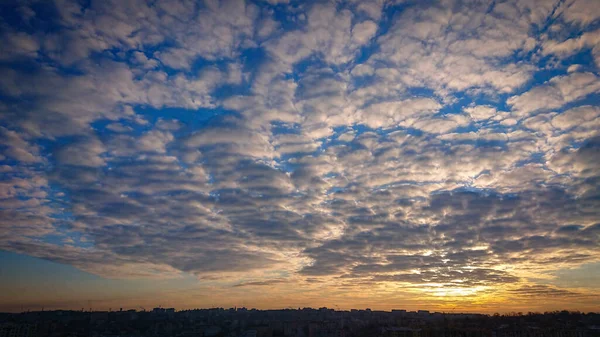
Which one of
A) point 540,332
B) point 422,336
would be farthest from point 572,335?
point 422,336

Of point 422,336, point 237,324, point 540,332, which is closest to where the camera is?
point 540,332

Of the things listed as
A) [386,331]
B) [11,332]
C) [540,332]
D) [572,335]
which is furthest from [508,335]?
[11,332]

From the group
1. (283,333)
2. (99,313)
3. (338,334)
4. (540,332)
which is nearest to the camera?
(540,332)

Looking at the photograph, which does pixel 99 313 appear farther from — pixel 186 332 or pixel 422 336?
pixel 422 336

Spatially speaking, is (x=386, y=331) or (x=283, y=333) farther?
(x=283, y=333)

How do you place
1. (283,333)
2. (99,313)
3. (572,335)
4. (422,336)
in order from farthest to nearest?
(99,313) → (283,333) → (422,336) → (572,335)

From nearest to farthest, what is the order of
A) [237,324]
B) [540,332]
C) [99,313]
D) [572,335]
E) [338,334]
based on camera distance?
[572,335]
[540,332]
[338,334]
[237,324]
[99,313]

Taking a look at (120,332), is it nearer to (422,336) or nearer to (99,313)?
(99,313)

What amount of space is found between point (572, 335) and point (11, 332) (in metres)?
128

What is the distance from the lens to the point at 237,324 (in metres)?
159

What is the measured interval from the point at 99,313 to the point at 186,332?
242ft

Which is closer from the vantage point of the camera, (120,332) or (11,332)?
(11,332)

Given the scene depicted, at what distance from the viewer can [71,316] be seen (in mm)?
166375

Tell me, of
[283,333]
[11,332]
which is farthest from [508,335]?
[11,332]
